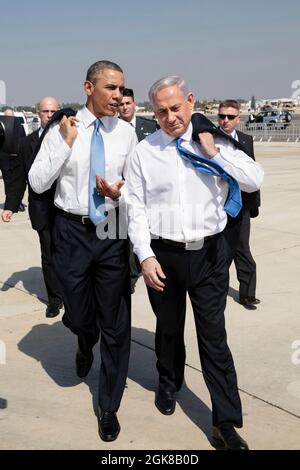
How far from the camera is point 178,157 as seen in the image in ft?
9.55

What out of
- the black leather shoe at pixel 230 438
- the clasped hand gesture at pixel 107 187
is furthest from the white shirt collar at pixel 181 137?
the black leather shoe at pixel 230 438

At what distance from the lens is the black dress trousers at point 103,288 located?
3264 millimetres

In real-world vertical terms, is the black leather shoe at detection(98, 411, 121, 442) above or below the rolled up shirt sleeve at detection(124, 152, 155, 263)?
below

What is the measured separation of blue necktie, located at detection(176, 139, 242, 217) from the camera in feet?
9.36

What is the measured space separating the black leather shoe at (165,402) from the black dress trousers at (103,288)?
29cm

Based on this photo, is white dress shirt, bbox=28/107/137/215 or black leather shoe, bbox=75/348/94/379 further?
black leather shoe, bbox=75/348/94/379

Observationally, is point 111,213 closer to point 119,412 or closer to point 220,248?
point 220,248

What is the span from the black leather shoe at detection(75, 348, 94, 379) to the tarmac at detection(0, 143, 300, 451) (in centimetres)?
6

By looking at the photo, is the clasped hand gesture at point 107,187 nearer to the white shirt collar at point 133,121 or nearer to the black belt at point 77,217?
the black belt at point 77,217

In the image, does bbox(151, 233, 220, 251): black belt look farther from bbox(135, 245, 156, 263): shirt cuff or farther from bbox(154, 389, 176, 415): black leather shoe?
bbox(154, 389, 176, 415): black leather shoe

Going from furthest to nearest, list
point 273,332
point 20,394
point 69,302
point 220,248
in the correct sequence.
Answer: point 273,332, point 20,394, point 69,302, point 220,248

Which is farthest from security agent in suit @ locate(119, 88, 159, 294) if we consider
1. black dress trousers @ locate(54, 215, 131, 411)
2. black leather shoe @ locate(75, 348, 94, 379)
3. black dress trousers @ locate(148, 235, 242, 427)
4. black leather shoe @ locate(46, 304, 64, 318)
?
black dress trousers @ locate(148, 235, 242, 427)
